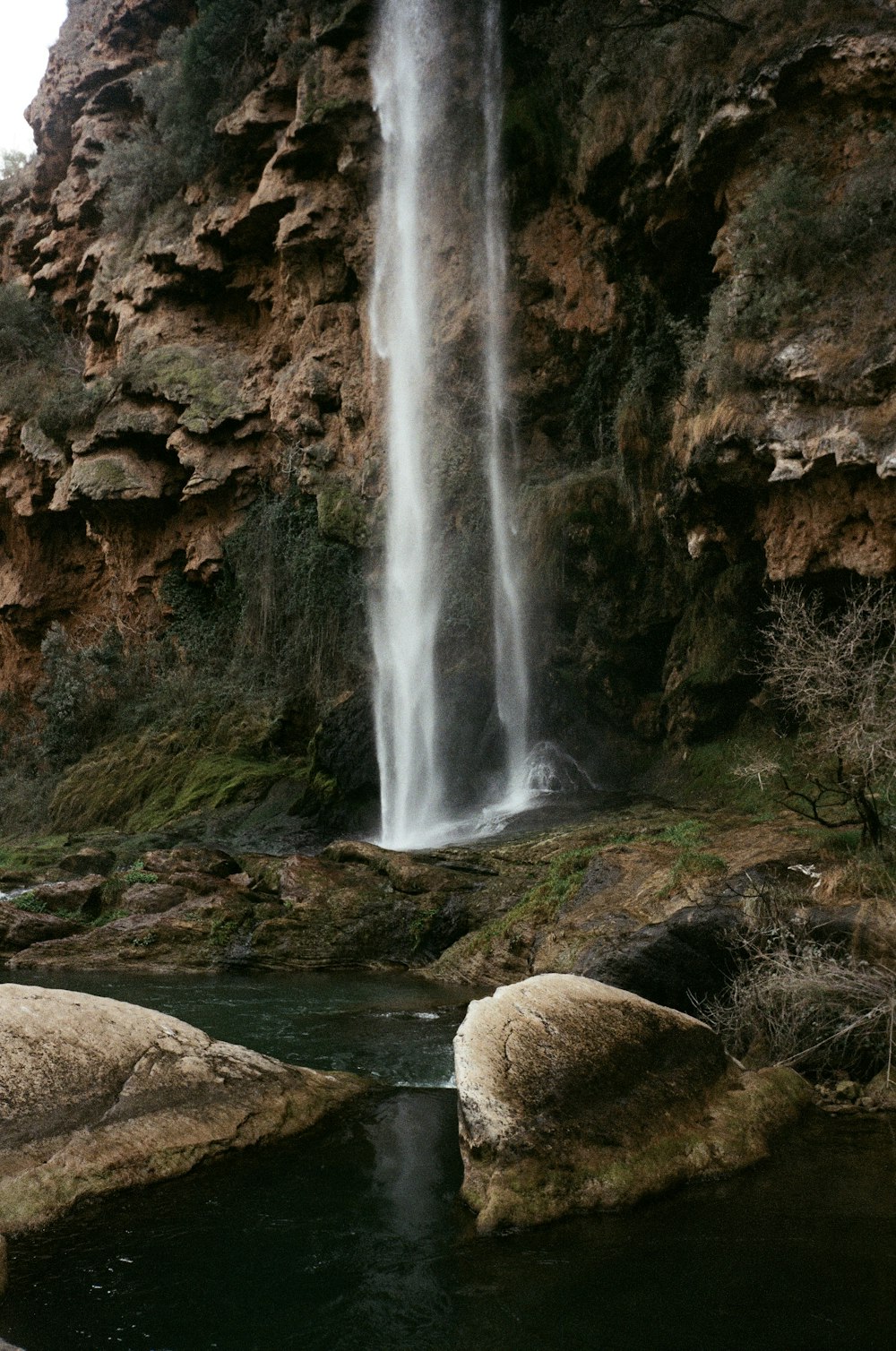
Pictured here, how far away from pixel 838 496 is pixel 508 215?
14.0 m

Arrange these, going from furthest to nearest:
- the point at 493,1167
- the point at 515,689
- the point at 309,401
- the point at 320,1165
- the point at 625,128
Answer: the point at 309,401 < the point at 515,689 < the point at 625,128 < the point at 320,1165 < the point at 493,1167

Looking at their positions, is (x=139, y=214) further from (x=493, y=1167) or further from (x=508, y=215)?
(x=493, y=1167)

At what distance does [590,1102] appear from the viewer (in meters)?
5.18

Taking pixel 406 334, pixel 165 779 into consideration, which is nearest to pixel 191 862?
pixel 165 779

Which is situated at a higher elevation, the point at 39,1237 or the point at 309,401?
the point at 309,401

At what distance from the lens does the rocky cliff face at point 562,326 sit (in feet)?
44.7

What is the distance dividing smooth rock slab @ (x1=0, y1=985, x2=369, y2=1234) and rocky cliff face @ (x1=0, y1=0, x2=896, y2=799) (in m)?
10.2

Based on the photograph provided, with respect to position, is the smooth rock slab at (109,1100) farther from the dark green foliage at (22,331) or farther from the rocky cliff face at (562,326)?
the dark green foliage at (22,331)

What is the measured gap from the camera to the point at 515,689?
20766mm

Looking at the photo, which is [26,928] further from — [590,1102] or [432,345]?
[432,345]

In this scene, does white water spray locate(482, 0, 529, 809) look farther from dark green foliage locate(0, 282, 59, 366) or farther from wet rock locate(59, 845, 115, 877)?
dark green foliage locate(0, 282, 59, 366)

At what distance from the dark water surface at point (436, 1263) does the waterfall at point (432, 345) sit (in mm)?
15450

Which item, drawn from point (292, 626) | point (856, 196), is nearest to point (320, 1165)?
point (856, 196)

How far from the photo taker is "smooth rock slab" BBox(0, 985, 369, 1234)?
4.88 meters
